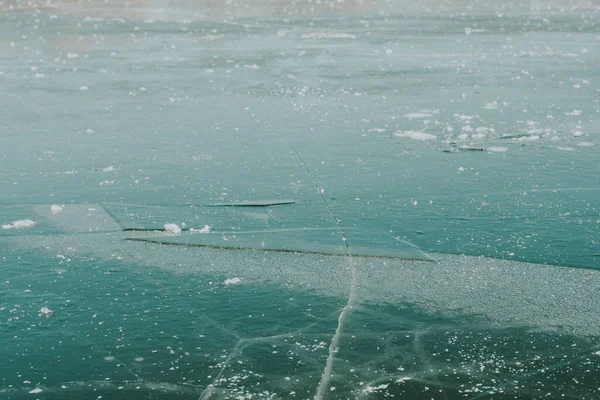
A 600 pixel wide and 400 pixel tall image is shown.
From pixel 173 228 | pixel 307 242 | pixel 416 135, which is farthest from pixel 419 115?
pixel 173 228

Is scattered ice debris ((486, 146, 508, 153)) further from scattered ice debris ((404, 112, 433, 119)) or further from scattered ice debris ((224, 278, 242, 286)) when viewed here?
scattered ice debris ((224, 278, 242, 286))

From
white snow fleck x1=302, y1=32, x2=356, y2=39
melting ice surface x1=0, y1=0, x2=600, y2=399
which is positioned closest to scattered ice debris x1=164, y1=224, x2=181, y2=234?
melting ice surface x1=0, y1=0, x2=600, y2=399

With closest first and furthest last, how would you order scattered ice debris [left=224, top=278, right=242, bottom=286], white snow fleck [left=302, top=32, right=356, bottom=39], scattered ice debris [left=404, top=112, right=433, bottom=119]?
scattered ice debris [left=224, top=278, right=242, bottom=286]
scattered ice debris [left=404, top=112, right=433, bottom=119]
white snow fleck [left=302, top=32, right=356, bottom=39]

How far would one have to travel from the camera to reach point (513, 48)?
14289 mm

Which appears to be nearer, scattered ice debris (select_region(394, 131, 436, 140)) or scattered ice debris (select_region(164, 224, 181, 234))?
scattered ice debris (select_region(164, 224, 181, 234))

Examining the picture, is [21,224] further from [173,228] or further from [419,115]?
[419,115]

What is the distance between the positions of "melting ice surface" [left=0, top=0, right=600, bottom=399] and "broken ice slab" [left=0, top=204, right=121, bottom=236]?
24 millimetres

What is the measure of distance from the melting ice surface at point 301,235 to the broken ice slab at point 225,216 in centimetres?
2

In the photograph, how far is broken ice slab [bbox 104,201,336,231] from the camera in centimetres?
537

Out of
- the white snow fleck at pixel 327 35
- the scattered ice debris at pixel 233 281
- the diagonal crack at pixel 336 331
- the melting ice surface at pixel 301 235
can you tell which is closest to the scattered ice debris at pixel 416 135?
the melting ice surface at pixel 301 235

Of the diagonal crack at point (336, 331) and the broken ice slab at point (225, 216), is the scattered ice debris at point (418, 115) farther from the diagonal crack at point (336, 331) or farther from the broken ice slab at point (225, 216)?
the diagonal crack at point (336, 331)

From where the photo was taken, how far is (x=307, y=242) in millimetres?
5039

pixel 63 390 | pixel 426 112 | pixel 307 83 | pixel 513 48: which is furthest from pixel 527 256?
pixel 513 48

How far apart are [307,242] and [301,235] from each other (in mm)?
143
